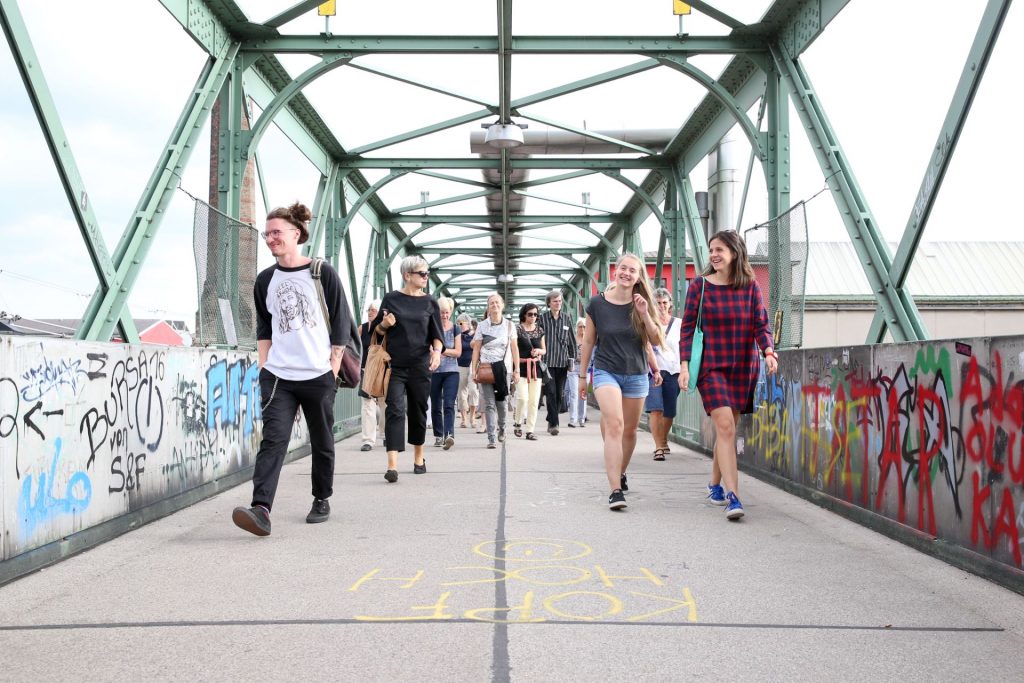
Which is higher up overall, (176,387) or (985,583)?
(176,387)

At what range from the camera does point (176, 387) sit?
6.71 meters

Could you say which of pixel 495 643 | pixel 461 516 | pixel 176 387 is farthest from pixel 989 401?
pixel 176 387

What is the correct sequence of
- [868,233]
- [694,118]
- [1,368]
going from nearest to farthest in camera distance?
1. [1,368]
2. [868,233]
3. [694,118]

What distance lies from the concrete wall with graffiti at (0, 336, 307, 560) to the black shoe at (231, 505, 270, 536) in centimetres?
74

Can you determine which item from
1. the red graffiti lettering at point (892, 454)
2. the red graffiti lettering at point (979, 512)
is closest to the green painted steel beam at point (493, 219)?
the red graffiti lettering at point (892, 454)

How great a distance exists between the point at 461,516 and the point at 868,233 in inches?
169

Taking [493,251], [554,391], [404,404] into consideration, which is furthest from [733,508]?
[493,251]

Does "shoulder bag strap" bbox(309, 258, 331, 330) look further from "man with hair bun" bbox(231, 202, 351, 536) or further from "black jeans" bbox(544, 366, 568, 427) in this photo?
"black jeans" bbox(544, 366, 568, 427)

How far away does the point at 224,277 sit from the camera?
8789 mm

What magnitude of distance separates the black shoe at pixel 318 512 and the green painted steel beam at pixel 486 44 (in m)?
6.19

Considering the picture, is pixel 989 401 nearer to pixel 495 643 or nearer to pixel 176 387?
pixel 495 643

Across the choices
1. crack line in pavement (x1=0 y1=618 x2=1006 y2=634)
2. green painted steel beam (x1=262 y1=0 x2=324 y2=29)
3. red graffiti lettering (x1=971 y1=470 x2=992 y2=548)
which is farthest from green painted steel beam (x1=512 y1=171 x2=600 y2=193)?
crack line in pavement (x1=0 y1=618 x2=1006 y2=634)

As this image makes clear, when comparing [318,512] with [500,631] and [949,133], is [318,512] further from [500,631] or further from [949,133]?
[949,133]

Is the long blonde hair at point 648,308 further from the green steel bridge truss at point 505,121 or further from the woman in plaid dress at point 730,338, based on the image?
the green steel bridge truss at point 505,121
